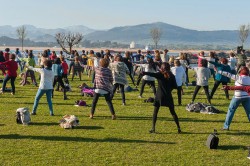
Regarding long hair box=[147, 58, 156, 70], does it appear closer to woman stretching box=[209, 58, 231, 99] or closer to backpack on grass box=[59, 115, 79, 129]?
woman stretching box=[209, 58, 231, 99]

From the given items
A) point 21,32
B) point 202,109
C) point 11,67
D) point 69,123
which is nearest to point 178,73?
point 202,109

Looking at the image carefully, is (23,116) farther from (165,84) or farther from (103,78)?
(165,84)

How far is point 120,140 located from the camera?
391 inches

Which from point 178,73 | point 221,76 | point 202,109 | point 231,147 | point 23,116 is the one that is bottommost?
point 231,147

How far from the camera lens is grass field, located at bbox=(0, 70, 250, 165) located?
27.2 ft

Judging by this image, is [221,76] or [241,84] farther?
[221,76]

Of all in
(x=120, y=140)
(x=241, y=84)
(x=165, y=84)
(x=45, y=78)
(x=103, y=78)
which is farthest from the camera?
(x=45, y=78)

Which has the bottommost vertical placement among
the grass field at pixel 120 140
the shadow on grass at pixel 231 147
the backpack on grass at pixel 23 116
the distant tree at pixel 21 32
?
the shadow on grass at pixel 231 147

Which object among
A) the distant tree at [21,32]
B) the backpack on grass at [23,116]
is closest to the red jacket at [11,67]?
the backpack on grass at [23,116]

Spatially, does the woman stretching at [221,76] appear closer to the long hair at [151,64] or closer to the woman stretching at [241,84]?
the woman stretching at [241,84]

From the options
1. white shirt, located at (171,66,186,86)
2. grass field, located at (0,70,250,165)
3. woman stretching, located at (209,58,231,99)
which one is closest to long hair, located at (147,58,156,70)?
white shirt, located at (171,66,186,86)

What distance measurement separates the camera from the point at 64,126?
11.2 metres

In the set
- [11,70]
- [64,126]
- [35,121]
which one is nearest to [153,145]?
[64,126]

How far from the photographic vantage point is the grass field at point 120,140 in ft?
27.2
